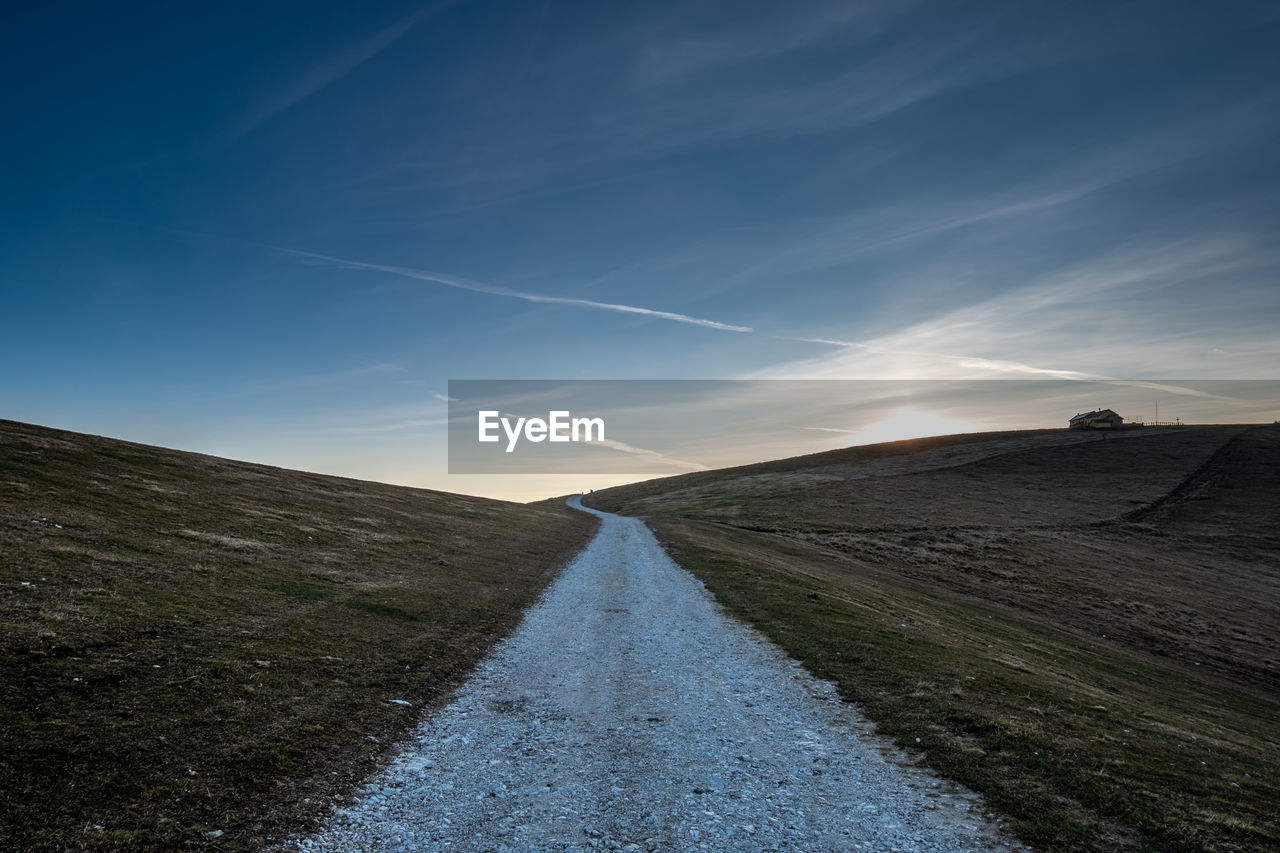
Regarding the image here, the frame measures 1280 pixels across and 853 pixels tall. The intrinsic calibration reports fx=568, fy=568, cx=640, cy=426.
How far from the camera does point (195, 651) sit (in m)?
13.6

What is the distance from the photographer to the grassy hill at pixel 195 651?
7.84 m

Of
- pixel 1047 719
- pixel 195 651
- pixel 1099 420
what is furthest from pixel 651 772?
pixel 1099 420

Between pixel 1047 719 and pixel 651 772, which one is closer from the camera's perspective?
pixel 651 772

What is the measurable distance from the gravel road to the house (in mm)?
165647

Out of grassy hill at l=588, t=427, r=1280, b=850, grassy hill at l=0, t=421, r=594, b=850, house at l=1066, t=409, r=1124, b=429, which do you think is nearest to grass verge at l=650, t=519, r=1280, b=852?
grassy hill at l=588, t=427, r=1280, b=850

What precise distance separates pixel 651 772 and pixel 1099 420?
571 ft

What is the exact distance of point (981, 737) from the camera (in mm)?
11258

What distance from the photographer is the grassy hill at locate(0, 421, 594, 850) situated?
7.84 m

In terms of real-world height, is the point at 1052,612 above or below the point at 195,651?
below

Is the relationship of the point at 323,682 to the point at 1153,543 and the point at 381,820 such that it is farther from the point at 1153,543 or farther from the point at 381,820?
the point at 1153,543

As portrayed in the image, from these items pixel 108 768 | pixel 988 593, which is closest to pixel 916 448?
pixel 988 593

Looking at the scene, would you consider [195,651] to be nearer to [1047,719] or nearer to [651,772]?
[651,772]

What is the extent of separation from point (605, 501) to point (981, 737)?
375 feet

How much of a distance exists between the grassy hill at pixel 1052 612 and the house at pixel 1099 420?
3069cm
